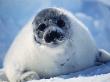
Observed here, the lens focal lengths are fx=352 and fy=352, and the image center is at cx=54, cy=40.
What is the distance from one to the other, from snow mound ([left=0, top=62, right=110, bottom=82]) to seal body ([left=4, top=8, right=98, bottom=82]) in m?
0.10

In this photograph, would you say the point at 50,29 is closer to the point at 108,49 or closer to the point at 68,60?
the point at 68,60

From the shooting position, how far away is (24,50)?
189 cm

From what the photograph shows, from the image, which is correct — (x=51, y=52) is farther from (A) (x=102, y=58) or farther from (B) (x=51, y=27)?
(A) (x=102, y=58)

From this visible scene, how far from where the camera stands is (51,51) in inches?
71.2

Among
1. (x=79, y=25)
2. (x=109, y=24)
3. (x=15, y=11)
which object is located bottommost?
(x=79, y=25)

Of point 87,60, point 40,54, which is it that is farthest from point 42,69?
point 87,60

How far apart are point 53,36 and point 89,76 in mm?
265

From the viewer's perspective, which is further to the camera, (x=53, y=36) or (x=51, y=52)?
(x=51, y=52)

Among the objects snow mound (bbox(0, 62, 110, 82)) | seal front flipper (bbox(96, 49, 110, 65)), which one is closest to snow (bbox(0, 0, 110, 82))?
seal front flipper (bbox(96, 49, 110, 65))

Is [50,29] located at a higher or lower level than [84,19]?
lower

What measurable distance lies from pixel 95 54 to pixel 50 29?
1.22 feet

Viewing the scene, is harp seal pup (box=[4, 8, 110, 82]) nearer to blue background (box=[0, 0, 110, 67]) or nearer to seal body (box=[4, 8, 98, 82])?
seal body (box=[4, 8, 98, 82])

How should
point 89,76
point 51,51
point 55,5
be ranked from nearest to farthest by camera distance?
point 89,76
point 51,51
point 55,5

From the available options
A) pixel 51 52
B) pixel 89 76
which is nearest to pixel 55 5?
pixel 51 52
